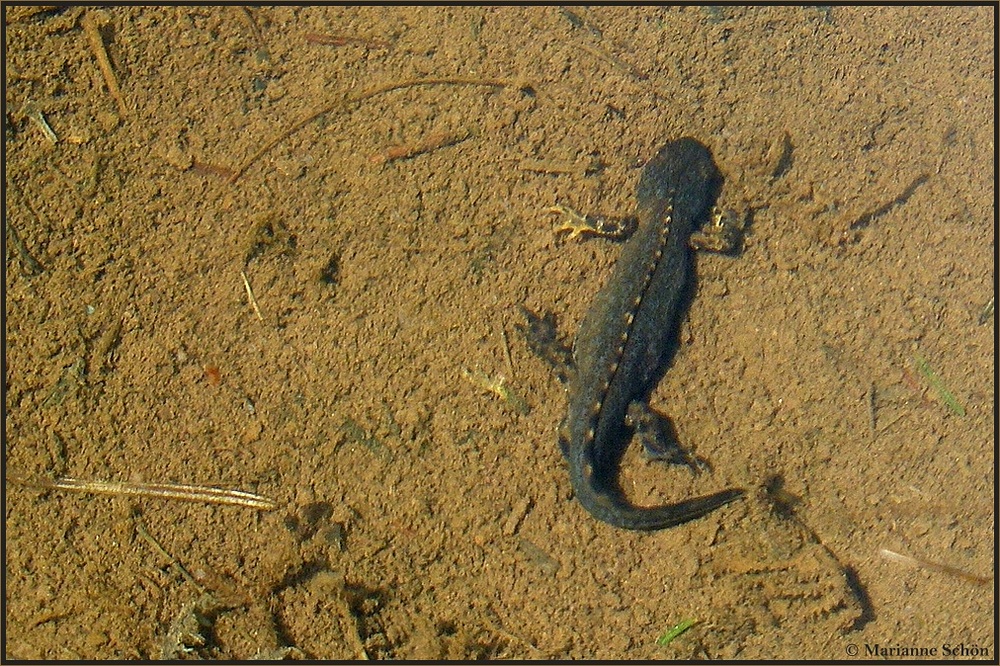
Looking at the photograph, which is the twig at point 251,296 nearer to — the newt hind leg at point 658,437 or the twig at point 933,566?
the newt hind leg at point 658,437

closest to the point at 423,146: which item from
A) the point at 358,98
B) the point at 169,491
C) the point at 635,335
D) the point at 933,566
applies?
the point at 358,98

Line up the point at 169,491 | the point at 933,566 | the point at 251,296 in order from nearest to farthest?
the point at 169,491 < the point at 251,296 < the point at 933,566

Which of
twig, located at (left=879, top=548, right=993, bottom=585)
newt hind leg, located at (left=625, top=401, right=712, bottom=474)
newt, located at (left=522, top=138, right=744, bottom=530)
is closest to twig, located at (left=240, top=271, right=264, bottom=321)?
newt, located at (left=522, top=138, right=744, bottom=530)

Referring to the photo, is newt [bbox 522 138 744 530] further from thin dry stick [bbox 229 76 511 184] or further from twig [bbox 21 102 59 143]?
twig [bbox 21 102 59 143]

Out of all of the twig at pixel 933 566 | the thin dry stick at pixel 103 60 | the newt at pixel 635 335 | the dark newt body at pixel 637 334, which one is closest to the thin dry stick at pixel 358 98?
the thin dry stick at pixel 103 60

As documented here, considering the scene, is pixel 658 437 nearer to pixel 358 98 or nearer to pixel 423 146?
pixel 423 146

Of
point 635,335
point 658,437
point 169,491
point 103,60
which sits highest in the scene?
point 103,60
